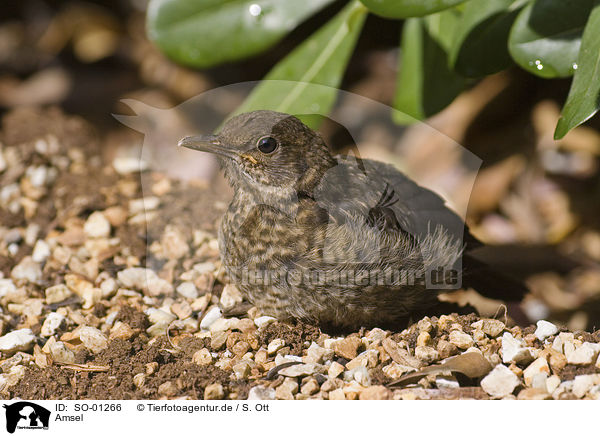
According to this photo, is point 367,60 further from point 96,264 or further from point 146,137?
point 96,264

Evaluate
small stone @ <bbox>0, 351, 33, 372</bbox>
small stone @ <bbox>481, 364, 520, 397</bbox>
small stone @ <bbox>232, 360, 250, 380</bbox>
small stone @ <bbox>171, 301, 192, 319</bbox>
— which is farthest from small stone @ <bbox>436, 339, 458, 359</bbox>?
small stone @ <bbox>0, 351, 33, 372</bbox>

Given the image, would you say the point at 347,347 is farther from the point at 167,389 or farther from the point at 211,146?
the point at 211,146

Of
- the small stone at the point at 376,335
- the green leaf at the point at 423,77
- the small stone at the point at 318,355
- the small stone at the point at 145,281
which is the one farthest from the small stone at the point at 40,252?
the green leaf at the point at 423,77

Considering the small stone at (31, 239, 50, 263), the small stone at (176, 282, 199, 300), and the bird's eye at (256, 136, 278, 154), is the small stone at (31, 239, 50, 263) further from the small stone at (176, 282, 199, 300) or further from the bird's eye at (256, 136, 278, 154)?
the bird's eye at (256, 136, 278, 154)

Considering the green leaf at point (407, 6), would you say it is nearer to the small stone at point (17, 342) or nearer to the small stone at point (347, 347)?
the small stone at point (347, 347)

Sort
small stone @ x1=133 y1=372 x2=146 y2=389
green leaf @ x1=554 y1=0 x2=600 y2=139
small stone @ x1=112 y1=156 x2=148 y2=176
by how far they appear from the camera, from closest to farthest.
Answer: green leaf @ x1=554 y1=0 x2=600 y2=139
small stone @ x1=133 y1=372 x2=146 y2=389
small stone @ x1=112 y1=156 x2=148 y2=176
